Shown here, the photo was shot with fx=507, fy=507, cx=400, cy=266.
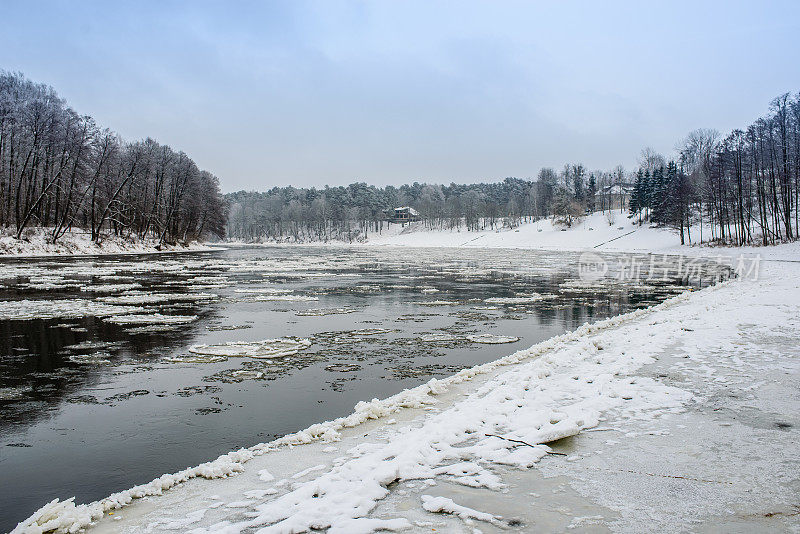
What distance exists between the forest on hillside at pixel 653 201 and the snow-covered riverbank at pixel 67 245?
64243mm

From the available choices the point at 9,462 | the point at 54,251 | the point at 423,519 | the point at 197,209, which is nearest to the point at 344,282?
the point at 9,462

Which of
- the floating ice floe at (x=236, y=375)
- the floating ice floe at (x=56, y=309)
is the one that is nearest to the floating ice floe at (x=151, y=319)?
the floating ice floe at (x=56, y=309)

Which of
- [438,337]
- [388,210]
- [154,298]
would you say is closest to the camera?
[438,337]

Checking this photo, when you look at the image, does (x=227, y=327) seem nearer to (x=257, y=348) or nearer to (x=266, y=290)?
(x=257, y=348)

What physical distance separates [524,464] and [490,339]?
647 centimetres

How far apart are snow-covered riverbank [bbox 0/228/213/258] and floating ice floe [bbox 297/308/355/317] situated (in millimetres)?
40772

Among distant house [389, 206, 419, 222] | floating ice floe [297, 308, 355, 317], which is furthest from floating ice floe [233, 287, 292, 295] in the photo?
distant house [389, 206, 419, 222]

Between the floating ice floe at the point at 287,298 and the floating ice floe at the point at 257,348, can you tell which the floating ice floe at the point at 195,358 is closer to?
the floating ice floe at the point at 257,348

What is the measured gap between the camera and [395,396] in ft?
20.9

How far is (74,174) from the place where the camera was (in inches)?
2003

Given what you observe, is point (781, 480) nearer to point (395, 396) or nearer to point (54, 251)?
point (395, 396)

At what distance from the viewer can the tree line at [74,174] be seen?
155 feet

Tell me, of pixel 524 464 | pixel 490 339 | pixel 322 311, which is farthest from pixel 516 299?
pixel 524 464

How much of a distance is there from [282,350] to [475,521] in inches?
265
